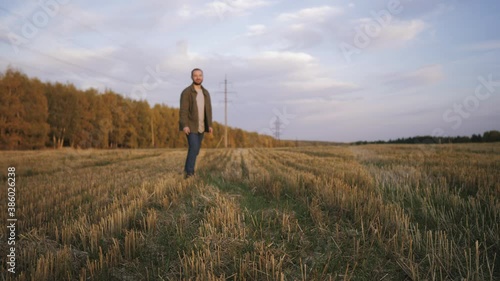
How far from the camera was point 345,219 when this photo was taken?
2.83 metres

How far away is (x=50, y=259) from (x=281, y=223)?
171cm

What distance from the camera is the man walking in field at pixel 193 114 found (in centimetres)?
655

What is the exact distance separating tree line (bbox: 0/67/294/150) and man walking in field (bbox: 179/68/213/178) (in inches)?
1247

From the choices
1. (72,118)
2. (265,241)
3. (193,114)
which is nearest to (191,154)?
(193,114)

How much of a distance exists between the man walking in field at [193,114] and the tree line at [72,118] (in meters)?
31.7

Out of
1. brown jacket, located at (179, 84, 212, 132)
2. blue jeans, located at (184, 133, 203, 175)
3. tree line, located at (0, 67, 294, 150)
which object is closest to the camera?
blue jeans, located at (184, 133, 203, 175)

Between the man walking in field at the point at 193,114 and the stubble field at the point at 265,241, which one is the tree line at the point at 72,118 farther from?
the stubble field at the point at 265,241

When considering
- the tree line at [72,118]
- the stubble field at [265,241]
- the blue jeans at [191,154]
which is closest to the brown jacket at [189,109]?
the blue jeans at [191,154]

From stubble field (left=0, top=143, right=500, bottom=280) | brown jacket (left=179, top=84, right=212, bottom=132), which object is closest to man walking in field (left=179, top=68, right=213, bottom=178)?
brown jacket (left=179, top=84, right=212, bottom=132)

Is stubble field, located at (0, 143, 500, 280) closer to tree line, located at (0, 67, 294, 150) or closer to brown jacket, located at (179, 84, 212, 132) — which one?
brown jacket, located at (179, 84, 212, 132)

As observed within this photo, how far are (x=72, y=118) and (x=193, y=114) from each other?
1562 inches

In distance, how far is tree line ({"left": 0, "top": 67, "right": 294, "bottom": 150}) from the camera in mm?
30562

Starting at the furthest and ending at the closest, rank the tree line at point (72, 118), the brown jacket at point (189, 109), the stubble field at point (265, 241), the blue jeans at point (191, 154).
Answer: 1. the tree line at point (72, 118)
2. the brown jacket at point (189, 109)
3. the blue jeans at point (191, 154)
4. the stubble field at point (265, 241)

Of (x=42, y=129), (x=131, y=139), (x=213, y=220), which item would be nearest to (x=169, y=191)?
(x=213, y=220)
